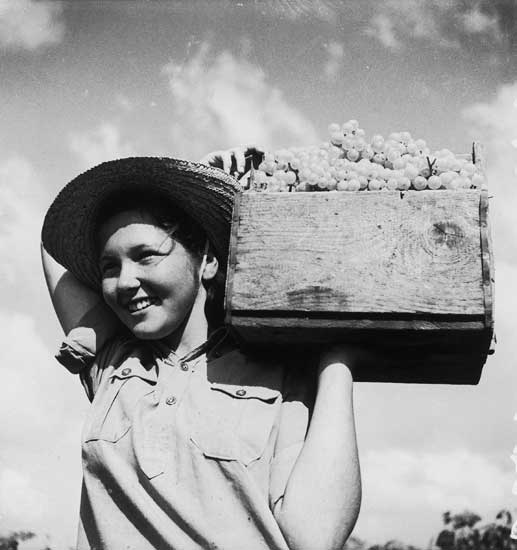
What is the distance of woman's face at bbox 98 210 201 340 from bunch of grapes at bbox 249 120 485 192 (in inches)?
16.9

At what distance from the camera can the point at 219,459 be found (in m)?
3.39

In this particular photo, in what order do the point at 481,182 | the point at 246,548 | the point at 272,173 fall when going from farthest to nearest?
1. the point at 272,173
2. the point at 481,182
3. the point at 246,548

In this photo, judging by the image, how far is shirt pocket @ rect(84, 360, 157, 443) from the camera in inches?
140

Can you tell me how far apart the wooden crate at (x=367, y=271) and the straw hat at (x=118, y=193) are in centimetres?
33

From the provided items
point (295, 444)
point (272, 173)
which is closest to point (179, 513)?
point (295, 444)

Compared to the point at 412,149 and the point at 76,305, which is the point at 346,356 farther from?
the point at 76,305

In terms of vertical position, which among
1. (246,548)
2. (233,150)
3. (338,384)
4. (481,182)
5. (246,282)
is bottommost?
(246,548)

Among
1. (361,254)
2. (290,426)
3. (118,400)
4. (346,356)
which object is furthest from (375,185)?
(118,400)

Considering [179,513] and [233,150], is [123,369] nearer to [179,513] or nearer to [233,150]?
[179,513]

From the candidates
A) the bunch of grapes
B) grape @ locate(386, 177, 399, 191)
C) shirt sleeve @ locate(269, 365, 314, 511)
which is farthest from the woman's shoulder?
grape @ locate(386, 177, 399, 191)

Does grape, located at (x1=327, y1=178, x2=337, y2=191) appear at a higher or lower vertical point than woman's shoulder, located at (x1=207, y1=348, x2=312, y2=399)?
higher

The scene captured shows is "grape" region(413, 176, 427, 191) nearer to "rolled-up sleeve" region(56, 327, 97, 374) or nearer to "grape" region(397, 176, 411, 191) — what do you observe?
"grape" region(397, 176, 411, 191)

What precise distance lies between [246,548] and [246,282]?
2.93 ft

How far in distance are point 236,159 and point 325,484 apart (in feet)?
4.77
